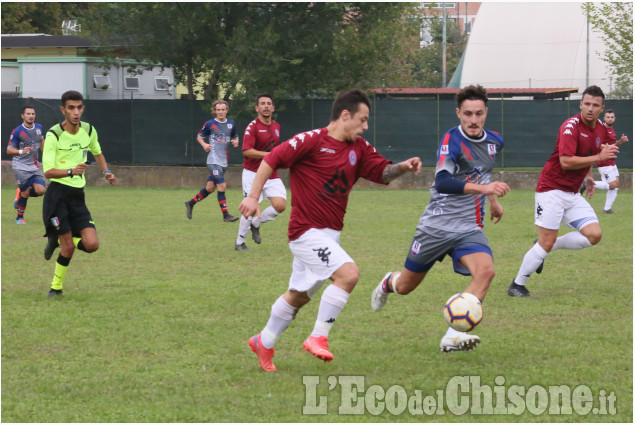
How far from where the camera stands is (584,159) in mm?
9375

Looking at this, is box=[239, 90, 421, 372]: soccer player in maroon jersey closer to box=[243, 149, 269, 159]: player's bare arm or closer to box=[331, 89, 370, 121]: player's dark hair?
box=[331, 89, 370, 121]: player's dark hair

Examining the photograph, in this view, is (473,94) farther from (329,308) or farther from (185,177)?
(185,177)

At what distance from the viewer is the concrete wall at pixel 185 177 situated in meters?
26.6

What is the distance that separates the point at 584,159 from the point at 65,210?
17.0 ft

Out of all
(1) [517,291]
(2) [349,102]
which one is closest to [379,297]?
(2) [349,102]

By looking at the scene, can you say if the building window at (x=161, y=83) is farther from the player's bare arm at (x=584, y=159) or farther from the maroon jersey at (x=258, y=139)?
the player's bare arm at (x=584, y=159)

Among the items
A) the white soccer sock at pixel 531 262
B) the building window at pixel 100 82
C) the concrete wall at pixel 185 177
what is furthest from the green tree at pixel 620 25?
the white soccer sock at pixel 531 262

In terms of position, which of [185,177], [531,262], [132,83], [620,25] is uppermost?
[620,25]

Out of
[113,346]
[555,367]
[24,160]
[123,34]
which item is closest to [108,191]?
[123,34]

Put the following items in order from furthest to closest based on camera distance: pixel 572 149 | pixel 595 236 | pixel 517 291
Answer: pixel 517 291 → pixel 595 236 → pixel 572 149

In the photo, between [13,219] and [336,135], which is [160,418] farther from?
[13,219]

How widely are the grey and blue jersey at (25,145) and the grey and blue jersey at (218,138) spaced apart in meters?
3.26

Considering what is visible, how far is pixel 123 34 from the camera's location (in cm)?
2847

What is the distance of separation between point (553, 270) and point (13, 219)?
10.9 metres
